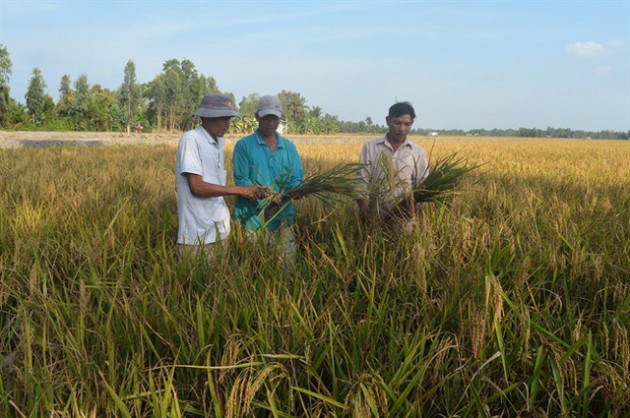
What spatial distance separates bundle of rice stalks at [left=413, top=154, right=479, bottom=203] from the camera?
2.21 m

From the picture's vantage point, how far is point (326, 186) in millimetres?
2365

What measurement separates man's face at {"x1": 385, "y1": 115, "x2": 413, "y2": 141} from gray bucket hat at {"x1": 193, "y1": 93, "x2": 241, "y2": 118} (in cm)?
106

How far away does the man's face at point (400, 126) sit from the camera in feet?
9.25

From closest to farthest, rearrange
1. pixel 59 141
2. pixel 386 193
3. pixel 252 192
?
pixel 386 193 < pixel 252 192 < pixel 59 141

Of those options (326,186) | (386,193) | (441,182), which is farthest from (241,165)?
(441,182)

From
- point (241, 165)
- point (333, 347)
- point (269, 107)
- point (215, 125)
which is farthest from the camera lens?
point (241, 165)

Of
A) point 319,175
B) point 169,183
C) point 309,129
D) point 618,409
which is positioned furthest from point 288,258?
point 309,129

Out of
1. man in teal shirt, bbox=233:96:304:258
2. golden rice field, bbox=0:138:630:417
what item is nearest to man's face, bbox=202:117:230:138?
man in teal shirt, bbox=233:96:304:258

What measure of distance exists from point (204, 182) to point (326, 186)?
0.66m

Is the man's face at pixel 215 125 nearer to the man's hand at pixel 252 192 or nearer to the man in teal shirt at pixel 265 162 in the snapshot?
the man in teal shirt at pixel 265 162

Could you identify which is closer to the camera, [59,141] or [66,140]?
[59,141]

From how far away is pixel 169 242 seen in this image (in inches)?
109

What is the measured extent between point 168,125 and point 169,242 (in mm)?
59516

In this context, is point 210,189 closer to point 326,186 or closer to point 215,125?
point 215,125
